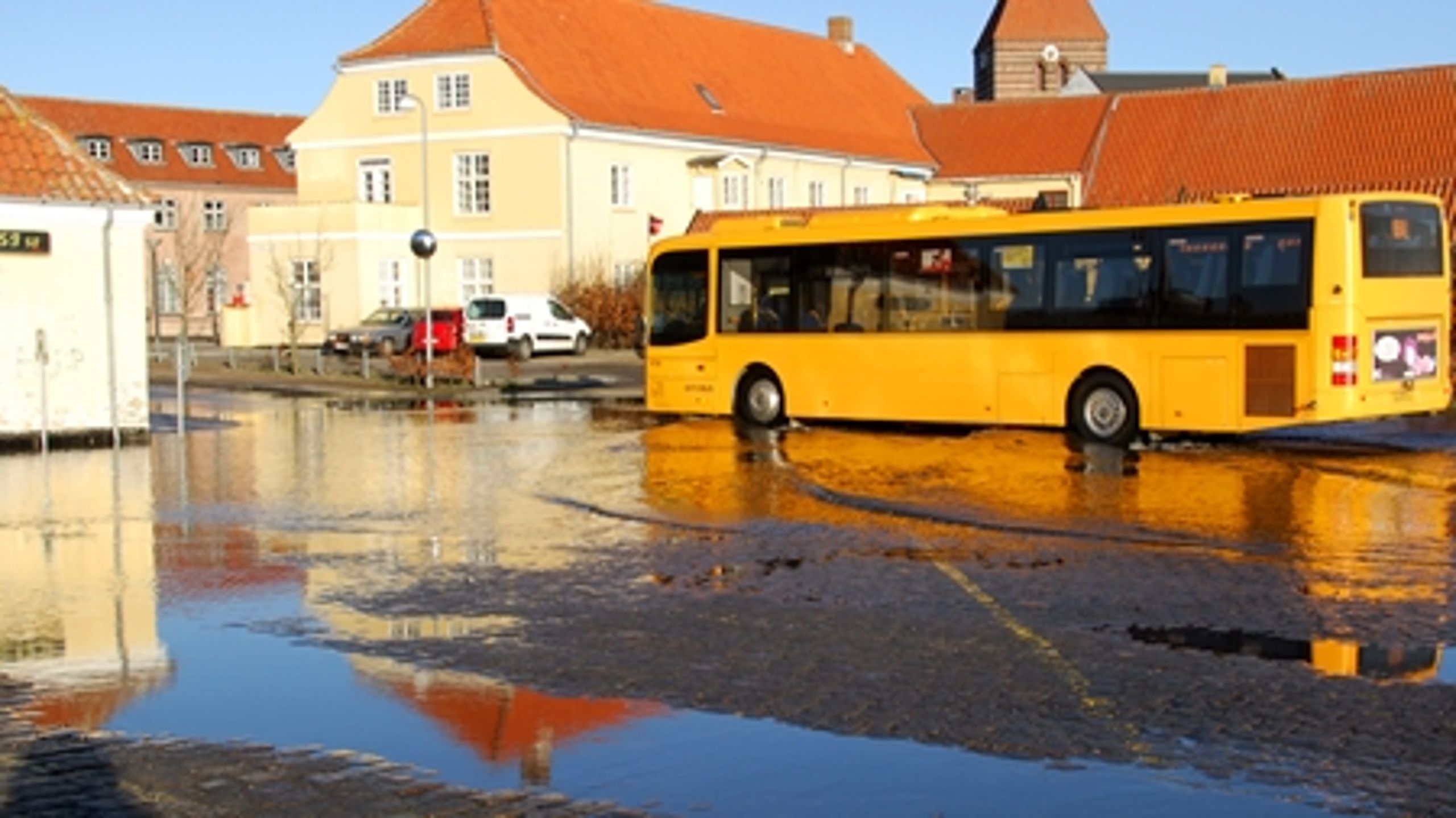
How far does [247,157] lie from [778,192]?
3601 cm

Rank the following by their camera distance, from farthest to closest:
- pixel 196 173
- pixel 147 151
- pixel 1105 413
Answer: pixel 196 173 < pixel 147 151 < pixel 1105 413

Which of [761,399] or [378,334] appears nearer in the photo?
[761,399]

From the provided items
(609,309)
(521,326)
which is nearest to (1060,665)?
(521,326)

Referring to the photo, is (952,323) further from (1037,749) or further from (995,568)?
(1037,749)

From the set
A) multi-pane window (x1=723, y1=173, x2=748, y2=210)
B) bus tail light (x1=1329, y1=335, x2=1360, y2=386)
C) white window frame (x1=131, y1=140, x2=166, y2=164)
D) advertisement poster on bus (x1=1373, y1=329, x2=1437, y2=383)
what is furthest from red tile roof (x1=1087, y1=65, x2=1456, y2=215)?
white window frame (x1=131, y1=140, x2=166, y2=164)

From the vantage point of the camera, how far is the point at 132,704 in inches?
346

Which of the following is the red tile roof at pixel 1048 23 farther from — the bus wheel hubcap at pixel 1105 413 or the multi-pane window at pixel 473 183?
the bus wheel hubcap at pixel 1105 413

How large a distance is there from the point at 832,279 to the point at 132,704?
1826cm

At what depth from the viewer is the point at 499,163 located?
2395 inches

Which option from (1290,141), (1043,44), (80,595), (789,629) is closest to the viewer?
(789,629)

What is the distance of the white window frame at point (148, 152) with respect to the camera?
8762 centimetres

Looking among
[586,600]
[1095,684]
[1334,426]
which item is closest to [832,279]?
[1334,426]

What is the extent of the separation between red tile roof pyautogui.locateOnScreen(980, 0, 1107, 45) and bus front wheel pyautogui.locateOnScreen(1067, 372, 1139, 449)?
294ft

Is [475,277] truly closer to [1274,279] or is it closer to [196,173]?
[196,173]
